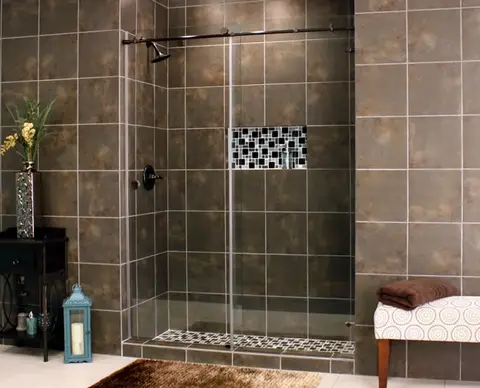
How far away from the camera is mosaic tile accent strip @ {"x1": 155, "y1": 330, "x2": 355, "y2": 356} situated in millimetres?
4301

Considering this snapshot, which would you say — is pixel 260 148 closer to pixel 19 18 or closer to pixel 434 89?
pixel 434 89

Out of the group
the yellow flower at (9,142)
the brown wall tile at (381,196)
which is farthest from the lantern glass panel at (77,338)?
the brown wall tile at (381,196)

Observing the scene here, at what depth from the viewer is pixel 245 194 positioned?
4.59 m

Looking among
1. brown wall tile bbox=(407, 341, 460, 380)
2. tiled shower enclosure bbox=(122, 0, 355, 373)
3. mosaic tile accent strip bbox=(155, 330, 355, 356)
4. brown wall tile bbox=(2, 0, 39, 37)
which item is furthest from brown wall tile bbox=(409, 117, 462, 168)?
brown wall tile bbox=(2, 0, 39, 37)

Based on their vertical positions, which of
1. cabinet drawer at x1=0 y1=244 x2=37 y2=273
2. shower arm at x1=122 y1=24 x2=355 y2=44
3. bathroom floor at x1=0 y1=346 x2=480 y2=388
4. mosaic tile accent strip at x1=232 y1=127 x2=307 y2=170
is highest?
shower arm at x1=122 y1=24 x2=355 y2=44

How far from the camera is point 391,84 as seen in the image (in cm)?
403

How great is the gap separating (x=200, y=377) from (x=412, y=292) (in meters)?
1.27

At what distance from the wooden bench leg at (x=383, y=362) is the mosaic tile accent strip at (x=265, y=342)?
437mm

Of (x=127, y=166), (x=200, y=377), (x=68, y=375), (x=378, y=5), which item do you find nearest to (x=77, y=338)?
(x=68, y=375)

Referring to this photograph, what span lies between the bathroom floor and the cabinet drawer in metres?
0.56

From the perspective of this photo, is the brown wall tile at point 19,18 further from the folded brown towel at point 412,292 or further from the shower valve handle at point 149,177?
the folded brown towel at point 412,292

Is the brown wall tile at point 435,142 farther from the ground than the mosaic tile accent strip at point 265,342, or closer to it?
farther from the ground

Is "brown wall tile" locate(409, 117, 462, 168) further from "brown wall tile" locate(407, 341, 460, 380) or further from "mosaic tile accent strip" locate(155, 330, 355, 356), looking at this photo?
"mosaic tile accent strip" locate(155, 330, 355, 356)

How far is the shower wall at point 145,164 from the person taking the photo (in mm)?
4613
